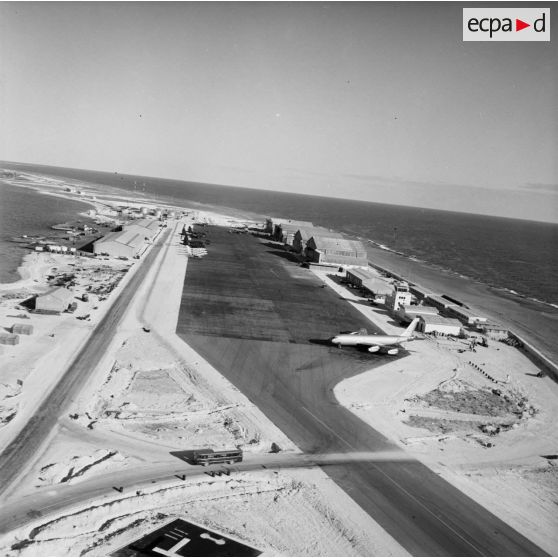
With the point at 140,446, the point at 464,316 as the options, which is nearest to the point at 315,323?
the point at 464,316

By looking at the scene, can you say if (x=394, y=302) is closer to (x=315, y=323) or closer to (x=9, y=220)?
(x=315, y=323)

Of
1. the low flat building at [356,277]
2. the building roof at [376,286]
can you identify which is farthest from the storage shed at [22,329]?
the low flat building at [356,277]

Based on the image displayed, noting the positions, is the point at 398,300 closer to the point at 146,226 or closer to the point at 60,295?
the point at 60,295

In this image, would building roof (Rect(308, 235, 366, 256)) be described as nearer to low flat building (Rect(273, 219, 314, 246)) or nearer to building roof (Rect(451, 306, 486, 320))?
low flat building (Rect(273, 219, 314, 246))

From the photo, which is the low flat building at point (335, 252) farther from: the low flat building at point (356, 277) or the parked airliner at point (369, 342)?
the parked airliner at point (369, 342)

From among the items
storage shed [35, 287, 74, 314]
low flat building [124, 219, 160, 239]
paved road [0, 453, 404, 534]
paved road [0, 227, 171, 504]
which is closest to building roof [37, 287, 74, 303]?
storage shed [35, 287, 74, 314]

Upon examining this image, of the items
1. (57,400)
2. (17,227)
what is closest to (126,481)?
(57,400)
